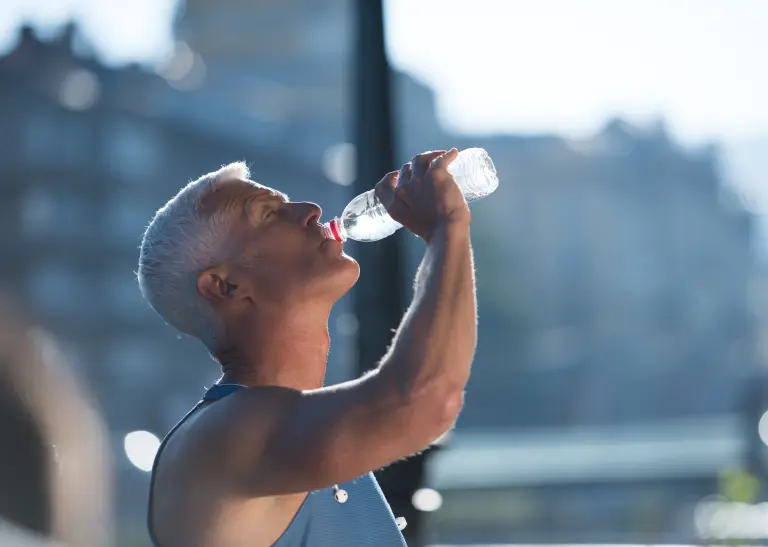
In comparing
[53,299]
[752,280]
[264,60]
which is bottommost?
[53,299]

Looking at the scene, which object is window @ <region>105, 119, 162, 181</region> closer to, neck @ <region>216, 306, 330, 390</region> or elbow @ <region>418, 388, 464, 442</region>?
neck @ <region>216, 306, 330, 390</region>

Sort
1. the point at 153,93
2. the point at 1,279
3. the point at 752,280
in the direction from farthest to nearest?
the point at 752,280 → the point at 153,93 → the point at 1,279

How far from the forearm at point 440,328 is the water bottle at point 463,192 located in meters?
0.28

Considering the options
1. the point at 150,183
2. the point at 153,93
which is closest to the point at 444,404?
the point at 150,183

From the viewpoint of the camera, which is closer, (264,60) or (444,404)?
(444,404)

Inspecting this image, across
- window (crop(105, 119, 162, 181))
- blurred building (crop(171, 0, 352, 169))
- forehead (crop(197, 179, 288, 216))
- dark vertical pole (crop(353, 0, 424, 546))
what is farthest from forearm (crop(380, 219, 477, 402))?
blurred building (crop(171, 0, 352, 169))

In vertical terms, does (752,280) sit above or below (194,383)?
above

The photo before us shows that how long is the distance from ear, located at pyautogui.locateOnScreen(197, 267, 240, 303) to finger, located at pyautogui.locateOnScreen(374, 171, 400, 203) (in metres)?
0.16

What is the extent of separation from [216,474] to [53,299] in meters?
30.2

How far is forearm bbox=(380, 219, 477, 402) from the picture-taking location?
0.82 m

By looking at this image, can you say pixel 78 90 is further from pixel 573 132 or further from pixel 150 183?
pixel 573 132

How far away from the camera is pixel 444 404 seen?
2.70 ft

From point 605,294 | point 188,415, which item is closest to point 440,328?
point 188,415

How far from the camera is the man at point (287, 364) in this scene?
0.83m
